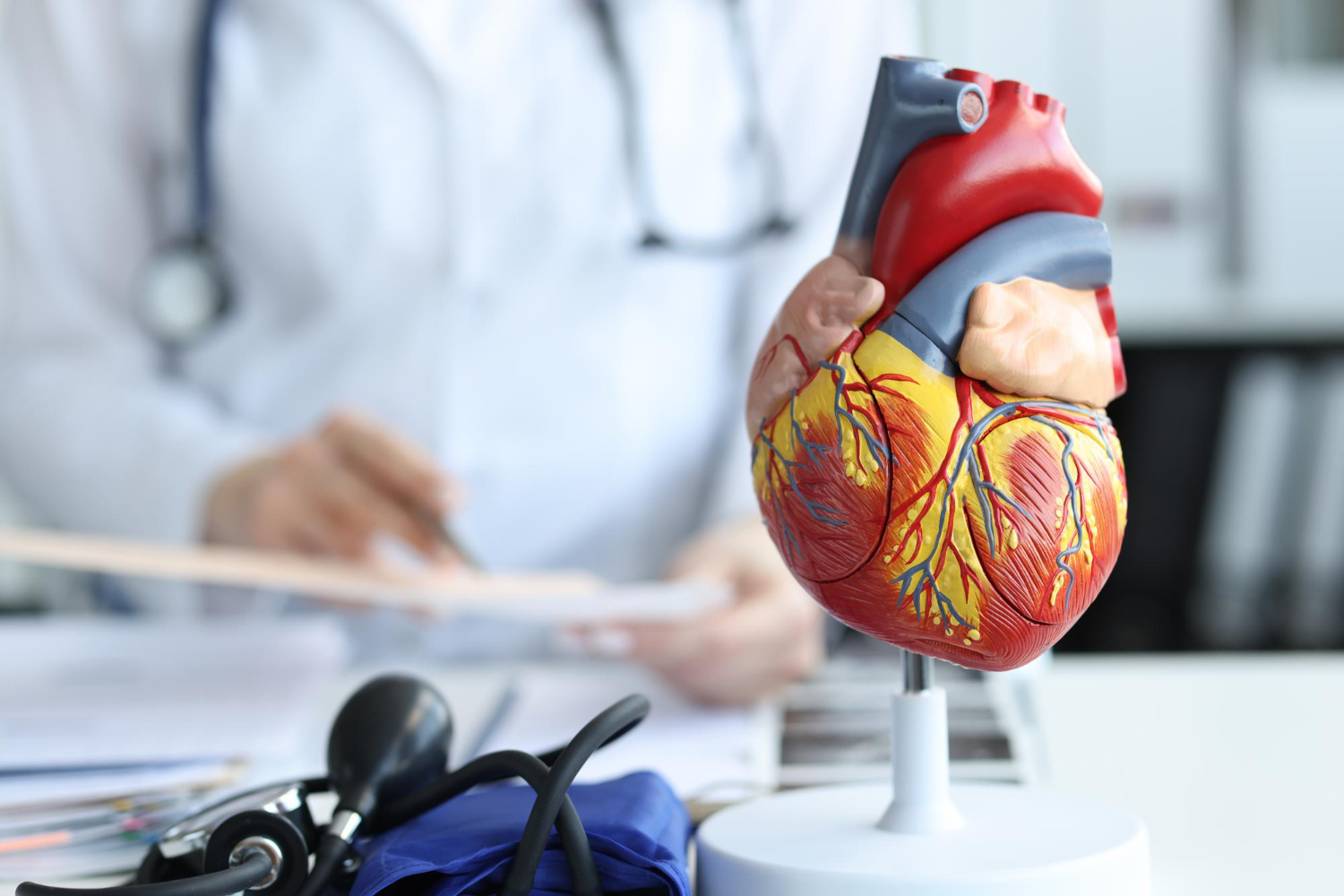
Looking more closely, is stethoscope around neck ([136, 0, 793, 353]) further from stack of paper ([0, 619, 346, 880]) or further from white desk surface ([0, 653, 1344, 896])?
white desk surface ([0, 653, 1344, 896])

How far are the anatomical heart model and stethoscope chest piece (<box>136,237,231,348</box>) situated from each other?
611 mm

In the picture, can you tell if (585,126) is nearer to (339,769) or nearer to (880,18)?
(880,18)

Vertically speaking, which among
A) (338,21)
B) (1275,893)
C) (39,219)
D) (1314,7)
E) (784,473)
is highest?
(1314,7)

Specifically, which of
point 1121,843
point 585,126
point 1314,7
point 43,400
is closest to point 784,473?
point 1121,843

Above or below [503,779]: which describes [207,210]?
above

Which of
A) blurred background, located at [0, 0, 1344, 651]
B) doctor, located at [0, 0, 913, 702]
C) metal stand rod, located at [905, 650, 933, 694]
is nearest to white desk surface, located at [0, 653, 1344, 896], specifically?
metal stand rod, located at [905, 650, 933, 694]

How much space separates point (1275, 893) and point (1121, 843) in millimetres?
78

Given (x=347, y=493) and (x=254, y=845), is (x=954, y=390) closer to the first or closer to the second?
(x=254, y=845)

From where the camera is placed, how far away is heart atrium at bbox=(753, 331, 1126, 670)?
0.29m

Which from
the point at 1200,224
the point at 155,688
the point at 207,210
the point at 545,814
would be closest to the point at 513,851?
the point at 545,814

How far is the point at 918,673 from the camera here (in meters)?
0.34

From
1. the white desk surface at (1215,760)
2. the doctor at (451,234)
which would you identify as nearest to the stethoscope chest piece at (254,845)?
the white desk surface at (1215,760)

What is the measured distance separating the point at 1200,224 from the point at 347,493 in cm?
218

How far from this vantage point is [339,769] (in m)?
0.35
